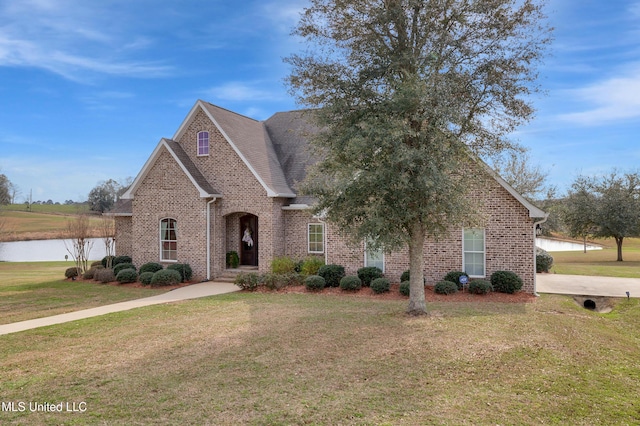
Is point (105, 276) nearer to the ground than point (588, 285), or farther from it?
farther from it

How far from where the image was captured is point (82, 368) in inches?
298

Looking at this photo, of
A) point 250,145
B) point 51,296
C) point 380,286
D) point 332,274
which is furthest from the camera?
point 250,145

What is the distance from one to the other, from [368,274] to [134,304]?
314 inches

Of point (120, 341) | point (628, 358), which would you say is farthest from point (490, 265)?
point (120, 341)

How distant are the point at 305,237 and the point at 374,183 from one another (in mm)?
9390

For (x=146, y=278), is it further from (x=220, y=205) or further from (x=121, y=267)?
(x=220, y=205)

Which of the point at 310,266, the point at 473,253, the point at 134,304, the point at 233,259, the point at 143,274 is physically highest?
the point at 473,253

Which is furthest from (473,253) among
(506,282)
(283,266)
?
(283,266)

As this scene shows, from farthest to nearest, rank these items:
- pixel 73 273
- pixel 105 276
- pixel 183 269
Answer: pixel 73 273
pixel 105 276
pixel 183 269

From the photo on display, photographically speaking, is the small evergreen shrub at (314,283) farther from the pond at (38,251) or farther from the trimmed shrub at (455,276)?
the pond at (38,251)

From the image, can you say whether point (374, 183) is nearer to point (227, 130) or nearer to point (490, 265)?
point (490, 265)

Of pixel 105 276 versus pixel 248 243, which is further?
pixel 248 243

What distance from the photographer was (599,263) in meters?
31.0

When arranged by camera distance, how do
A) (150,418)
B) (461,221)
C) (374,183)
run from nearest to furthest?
(150,418)
(374,183)
(461,221)
